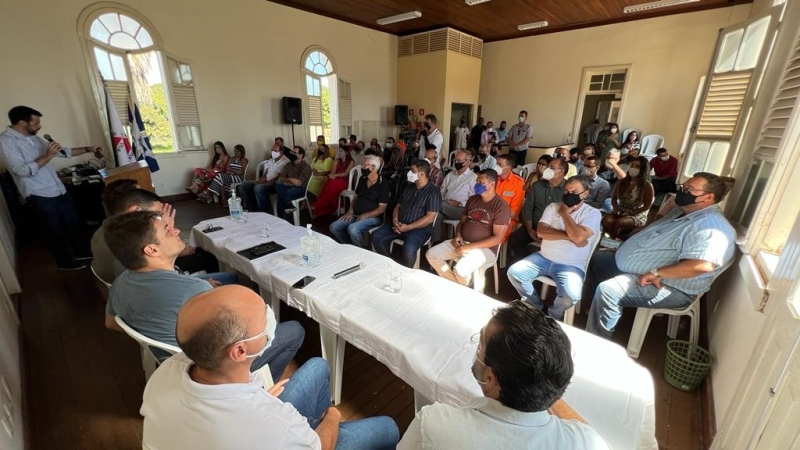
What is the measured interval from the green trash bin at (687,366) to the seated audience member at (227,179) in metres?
5.69

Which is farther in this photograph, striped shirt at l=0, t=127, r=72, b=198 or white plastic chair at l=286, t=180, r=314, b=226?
white plastic chair at l=286, t=180, r=314, b=226

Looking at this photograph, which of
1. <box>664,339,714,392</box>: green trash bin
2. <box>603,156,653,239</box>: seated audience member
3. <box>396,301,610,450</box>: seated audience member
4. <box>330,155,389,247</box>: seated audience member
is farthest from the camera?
<box>330,155,389,247</box>: seated audience member

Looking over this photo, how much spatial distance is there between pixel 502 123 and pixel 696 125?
5.46m

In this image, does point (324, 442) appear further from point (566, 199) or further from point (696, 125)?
point (696, 125)

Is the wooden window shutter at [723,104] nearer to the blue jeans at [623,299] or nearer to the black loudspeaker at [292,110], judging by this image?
the blue jeans at [623,299]

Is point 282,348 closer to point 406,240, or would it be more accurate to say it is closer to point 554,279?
point 406,240

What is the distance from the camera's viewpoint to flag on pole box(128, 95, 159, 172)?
4.56 m

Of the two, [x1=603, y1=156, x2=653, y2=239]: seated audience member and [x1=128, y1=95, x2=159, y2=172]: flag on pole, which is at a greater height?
[x1=128, y1=95, x2=159, y2=172]: flag on pole

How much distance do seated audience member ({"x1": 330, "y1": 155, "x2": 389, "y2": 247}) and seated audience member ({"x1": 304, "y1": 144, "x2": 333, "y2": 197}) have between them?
134 centimetres

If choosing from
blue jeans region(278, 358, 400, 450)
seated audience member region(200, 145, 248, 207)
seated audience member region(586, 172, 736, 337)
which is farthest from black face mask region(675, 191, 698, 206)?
seated audience member region(200, 145, 248, 207)

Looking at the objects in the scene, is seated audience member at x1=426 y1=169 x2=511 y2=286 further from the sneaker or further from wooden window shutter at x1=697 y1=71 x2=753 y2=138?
the sneaker

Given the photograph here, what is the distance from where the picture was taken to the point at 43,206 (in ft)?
9.43

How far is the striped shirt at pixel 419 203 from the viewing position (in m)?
2.92

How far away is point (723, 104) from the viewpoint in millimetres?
2613
